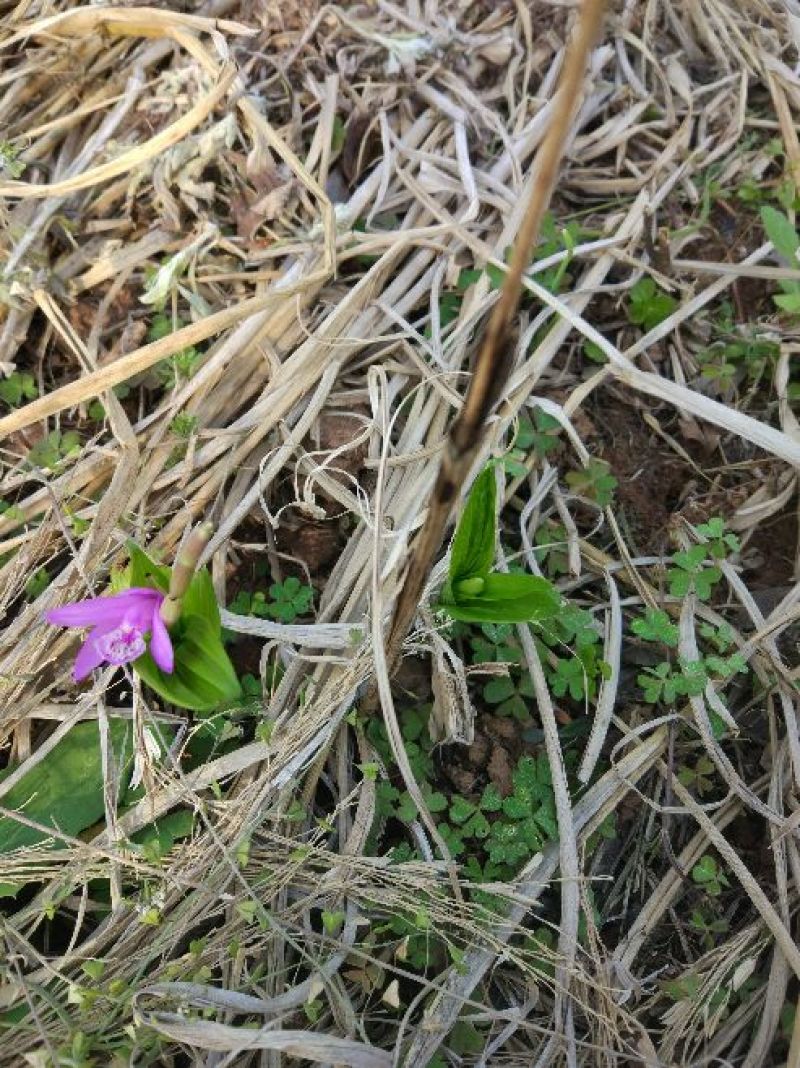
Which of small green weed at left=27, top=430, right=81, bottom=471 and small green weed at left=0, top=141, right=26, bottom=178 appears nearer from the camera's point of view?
small green weed at left=27, top=430, right=81, bottom=471

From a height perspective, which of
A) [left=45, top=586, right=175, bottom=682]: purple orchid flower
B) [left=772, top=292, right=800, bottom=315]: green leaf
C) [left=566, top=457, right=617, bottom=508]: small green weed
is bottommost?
[left=566, top=457, right=617, bottom=508]: small green weed

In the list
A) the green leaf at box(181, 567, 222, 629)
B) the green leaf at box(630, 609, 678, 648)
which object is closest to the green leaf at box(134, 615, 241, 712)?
the green leaf at box(181, 567, 222, 629)

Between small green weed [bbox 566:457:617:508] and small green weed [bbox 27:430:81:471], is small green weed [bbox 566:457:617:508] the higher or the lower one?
the lower one

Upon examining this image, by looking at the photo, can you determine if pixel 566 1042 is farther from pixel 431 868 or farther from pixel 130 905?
pixel 130 905

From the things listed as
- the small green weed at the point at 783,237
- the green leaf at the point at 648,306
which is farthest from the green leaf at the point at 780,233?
the green leaf at the point at 648,306

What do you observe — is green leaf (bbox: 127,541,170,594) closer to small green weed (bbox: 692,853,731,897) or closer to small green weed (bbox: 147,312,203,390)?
small green weed (bbox: 147,312,203,390)

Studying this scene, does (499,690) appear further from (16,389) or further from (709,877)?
(16,389)

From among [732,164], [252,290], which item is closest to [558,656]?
[252,290]
